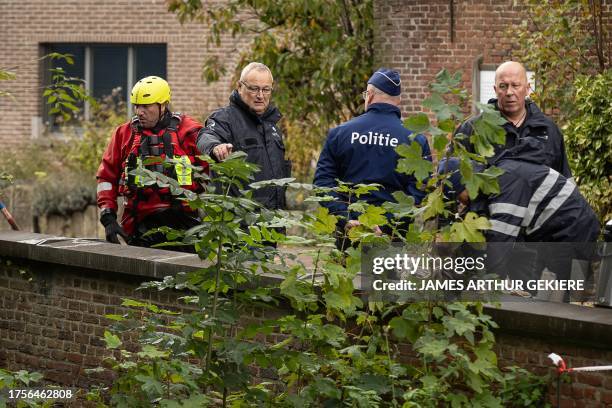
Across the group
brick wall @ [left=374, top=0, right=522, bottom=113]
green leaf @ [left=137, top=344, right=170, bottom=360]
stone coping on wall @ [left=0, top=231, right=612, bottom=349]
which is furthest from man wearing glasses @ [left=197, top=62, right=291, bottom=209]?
brick wall @ [left=374, top=0, right=522, bottom=113]

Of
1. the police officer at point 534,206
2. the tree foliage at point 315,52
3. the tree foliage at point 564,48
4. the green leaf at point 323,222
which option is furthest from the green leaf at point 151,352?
the tree foliage at point 315,52

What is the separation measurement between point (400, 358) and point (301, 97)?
28.6ft

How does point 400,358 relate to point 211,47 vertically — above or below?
below

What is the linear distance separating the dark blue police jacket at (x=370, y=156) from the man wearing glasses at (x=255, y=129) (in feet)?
1.68

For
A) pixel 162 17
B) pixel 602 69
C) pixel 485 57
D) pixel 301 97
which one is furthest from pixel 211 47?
pixel 602 69

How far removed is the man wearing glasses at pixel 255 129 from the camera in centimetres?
799

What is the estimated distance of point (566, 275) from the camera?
712 cm

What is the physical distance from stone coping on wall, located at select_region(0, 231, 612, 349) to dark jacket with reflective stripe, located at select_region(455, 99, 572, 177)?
3.11ft

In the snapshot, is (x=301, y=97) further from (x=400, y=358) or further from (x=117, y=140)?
(x=400, y=358)

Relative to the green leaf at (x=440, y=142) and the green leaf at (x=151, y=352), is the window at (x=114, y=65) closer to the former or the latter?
the green leaf at (x=151, y=352)

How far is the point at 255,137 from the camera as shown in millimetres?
8062

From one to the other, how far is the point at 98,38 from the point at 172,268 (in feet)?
46.2

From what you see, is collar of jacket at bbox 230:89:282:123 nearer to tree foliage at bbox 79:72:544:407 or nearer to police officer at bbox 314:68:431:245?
police officer at bbox 314:68:431:245

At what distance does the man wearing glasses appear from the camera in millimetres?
7988
